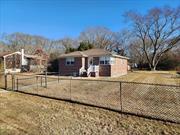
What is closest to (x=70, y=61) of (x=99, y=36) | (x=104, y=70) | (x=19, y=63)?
(x=104, y=70)

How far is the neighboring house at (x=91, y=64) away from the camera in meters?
22.5

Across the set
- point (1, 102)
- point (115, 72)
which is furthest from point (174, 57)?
point (1, 102)

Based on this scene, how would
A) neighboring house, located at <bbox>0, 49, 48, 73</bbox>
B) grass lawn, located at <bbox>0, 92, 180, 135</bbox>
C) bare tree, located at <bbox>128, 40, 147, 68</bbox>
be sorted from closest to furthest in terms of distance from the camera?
grass lawn, located at <bbox>0, 92, 180, 135</bbox>
neighboring house, located at <bbox>0, 49, 48, 73</bbox>
bare tree, located at <bbox>128, 40, 147, 68</bbox>

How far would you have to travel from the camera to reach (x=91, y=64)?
80.0 feet

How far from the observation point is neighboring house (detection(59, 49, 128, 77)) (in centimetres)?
2253

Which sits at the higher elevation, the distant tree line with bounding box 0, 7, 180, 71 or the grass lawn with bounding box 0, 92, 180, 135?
the distant tree line with bounding box 0, 7, 180, 71

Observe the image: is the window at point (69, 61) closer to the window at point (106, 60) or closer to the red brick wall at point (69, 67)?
the red brick wall at point (69, 67)

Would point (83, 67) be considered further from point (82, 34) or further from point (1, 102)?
point (82, 34)

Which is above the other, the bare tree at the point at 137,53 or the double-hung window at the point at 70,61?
the bare tree at the point at 137,53

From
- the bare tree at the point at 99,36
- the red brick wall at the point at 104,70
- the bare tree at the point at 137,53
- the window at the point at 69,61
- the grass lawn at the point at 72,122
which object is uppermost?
the bare tree at the point at 99,36

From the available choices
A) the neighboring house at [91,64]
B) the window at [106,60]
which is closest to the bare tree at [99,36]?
the neighboring house at [91,64]

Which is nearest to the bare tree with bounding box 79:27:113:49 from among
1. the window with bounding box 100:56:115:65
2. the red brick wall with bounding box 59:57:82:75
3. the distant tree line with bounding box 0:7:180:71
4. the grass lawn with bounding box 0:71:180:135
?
the distant tree line with bounding box 0:7:180:71

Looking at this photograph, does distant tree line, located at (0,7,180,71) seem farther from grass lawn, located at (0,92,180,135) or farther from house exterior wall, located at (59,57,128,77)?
grass lawn, located at (0,92,180,135)

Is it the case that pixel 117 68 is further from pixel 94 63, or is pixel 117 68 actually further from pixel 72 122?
pixel 72 122
